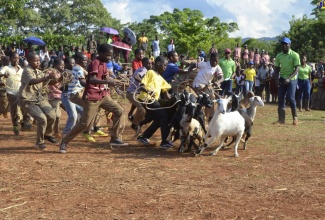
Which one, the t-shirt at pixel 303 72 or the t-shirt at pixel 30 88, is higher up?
the t-shirt at pixel 303 72

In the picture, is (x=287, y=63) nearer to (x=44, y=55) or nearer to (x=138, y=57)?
(x=138, y=57)

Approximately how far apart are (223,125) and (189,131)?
66 centimetres

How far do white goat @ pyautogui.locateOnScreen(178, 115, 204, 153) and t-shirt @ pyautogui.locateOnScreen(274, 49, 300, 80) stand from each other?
14.8 feet

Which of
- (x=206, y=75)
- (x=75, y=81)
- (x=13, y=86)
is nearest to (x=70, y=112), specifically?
(x=75, y=81)

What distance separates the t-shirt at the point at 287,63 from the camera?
12.1 meters

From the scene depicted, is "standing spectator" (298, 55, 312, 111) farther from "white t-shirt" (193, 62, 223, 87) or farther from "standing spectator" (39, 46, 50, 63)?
"standing spectator" (39, 46, 50, 63)

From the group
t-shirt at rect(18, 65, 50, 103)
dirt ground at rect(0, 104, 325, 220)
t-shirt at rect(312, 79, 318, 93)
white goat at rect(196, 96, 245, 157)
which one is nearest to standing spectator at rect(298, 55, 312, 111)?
t-shirt at rect(312, 79, 318, 93)

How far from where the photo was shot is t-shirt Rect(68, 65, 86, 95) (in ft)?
31.0

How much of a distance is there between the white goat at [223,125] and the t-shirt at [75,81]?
2767 millimetres

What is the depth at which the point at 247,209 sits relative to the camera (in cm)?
539

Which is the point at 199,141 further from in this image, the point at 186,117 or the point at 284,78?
the point at 284,78

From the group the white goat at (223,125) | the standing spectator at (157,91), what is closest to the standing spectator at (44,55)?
the standing spectator at (157,91)

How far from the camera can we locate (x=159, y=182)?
6590 mm

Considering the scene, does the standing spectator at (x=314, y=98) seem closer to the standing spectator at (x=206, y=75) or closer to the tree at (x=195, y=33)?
the standing spectator at (x=206, y=75)
